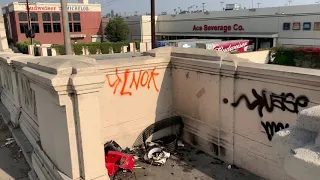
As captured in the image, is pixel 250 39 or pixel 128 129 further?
pixel 250 39

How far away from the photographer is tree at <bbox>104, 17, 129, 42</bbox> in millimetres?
54156

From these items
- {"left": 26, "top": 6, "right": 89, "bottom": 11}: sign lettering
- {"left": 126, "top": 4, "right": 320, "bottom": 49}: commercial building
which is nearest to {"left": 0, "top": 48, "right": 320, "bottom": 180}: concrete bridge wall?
{"left": 126, "top": 4, "right": 320, "bottom": 49}: commercial building

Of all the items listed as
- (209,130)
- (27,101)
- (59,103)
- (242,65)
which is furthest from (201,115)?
(27,101)

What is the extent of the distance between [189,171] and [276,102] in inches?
90.8

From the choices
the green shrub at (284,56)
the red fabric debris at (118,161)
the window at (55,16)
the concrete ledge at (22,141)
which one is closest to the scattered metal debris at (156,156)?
the red fabric debris at (118,161)

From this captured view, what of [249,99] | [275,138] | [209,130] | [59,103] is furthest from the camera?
[209,130]

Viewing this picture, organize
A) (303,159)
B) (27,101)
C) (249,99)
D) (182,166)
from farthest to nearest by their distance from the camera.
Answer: (27,101)
(182,166)
(249,99)
(303,159)

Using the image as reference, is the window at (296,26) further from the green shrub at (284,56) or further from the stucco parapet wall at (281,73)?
the stucco parapet wall at (281,73)

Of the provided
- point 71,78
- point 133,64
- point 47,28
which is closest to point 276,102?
point 133,64

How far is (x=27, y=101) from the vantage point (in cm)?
732

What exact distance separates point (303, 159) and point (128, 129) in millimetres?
5851

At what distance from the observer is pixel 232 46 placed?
36.2 meters

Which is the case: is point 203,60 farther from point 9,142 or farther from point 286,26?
point 286,26

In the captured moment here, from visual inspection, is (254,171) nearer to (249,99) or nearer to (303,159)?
(249,99)
